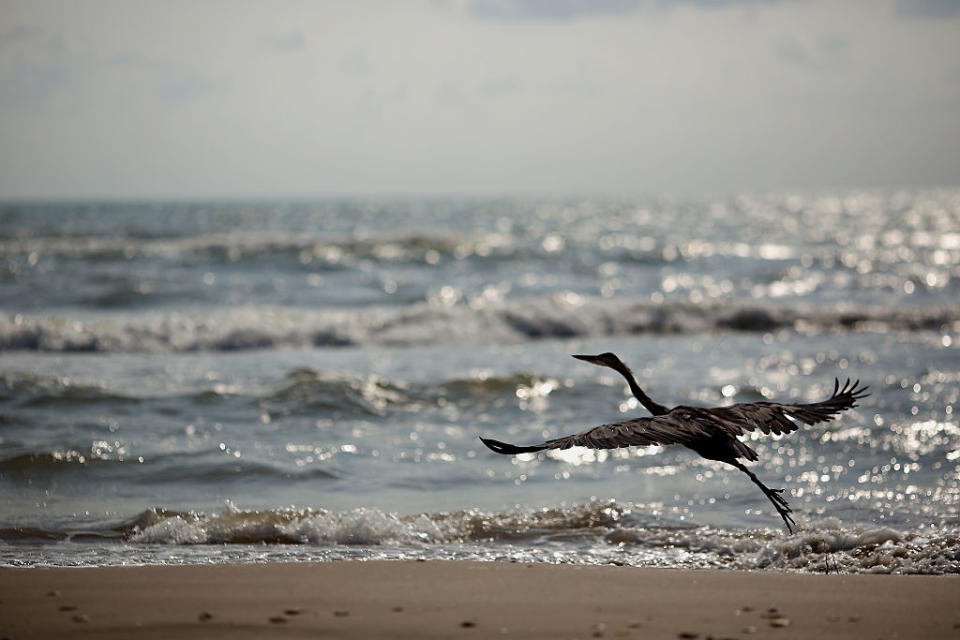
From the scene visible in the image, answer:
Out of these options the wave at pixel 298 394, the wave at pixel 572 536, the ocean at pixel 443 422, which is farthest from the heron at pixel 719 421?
the wave at pixel 298 394

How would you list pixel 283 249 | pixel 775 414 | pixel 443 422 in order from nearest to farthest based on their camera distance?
pixel 775 414 < pixel 443 422 < pixel 283 249

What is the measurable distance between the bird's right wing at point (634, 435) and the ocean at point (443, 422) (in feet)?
4.65

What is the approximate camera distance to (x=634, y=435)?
3.85 meters

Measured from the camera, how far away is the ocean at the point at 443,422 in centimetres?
575

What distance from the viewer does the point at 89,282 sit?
67.3 ft

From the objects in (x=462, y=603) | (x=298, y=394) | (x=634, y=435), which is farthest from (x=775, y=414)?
(x=298, y=394)

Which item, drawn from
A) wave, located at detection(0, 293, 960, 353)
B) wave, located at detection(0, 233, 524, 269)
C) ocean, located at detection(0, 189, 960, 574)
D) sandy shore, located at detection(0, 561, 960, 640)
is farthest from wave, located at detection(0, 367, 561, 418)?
wave, located at detection(0, 233, 524, 269)

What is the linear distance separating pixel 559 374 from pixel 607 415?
194cm

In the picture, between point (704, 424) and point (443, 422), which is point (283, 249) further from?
point (704, 424)

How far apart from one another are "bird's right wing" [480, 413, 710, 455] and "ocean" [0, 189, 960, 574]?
1417mm

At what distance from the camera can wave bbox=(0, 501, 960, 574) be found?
17.4 feet

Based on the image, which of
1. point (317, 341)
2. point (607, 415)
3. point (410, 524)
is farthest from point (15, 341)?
point (410, 524)

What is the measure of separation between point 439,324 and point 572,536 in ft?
32.3

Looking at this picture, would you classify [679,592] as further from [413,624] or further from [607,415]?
[607,415]
